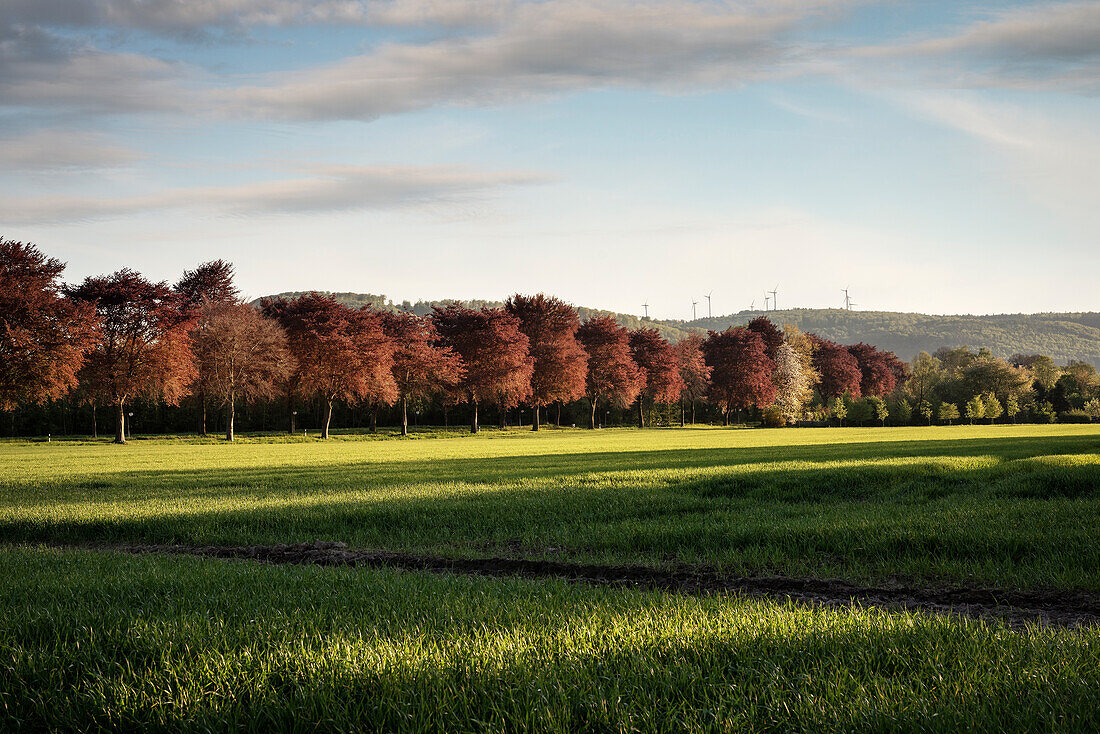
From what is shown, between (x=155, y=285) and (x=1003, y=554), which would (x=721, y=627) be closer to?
(x=1003, y=554)

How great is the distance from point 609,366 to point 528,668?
2983 inches

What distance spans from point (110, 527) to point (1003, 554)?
14021 mm

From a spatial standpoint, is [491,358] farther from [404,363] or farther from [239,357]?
[239,357]

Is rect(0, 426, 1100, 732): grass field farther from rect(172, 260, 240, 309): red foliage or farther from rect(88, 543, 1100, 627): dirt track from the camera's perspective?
rect(172, 260, 240, 309): red foliage

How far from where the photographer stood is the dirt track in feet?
20.9

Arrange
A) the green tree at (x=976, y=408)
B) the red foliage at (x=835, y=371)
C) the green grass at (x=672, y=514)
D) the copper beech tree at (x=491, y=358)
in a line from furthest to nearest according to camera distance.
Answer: the red foliage at (x=835, y=371), the green tree at (x=976, y=408), the copper beech tree at (x=491, y=358), the green grass at (x=672, y=514)

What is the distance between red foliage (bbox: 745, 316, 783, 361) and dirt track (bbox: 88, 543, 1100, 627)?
92.1 meters

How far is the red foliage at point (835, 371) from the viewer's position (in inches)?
4325

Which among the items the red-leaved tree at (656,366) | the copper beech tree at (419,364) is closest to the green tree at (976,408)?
the red-leaved tree at (656,366)

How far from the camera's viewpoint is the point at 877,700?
3438 mm

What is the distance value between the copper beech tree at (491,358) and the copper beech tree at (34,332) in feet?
103

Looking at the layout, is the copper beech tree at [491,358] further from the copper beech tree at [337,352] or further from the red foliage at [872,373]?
the red foliage at [872,373]


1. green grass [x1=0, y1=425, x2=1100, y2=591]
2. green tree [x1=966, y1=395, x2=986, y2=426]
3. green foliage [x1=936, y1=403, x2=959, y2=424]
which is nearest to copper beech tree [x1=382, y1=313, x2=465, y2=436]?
green grass [x1=0, y1=425, x2=1100, y2=591]

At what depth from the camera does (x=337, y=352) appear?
57719 mm
